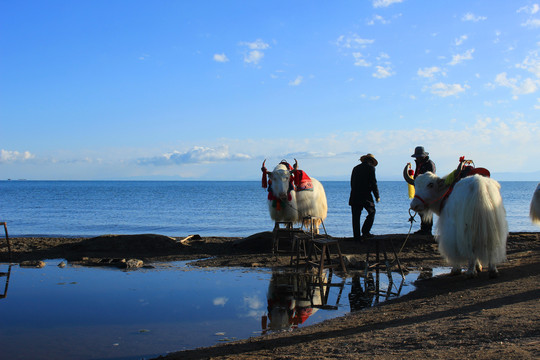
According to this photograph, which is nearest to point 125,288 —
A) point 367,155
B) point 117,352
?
point 117,352

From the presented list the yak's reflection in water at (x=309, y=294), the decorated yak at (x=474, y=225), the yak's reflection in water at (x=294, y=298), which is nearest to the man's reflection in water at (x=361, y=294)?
the yak's reflection in water at (x=309, y=294)

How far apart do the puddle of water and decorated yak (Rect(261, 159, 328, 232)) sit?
2.18 meters

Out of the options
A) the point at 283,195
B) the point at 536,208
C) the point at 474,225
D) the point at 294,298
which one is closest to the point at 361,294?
the point at 294,298

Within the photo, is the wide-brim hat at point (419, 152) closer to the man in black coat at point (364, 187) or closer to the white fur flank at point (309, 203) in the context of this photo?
the man in black coat at point (364, 187)

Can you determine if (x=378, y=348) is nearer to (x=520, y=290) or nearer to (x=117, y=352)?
(x=117, y=352)

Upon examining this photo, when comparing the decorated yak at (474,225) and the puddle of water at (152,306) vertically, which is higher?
the decorated yak at (474,225)

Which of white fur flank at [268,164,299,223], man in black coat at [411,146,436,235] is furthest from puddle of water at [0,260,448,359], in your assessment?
man in black coat at [411,146,436,235]

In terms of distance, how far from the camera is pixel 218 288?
23.2ft

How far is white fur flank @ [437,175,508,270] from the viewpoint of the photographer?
6.45 metres

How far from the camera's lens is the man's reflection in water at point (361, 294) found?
614 centimetres

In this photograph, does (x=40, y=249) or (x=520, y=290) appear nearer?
(x=520, y=290)

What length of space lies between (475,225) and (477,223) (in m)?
0.04

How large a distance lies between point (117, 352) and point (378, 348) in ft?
7.64

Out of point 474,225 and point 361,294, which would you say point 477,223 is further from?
point 361,294
